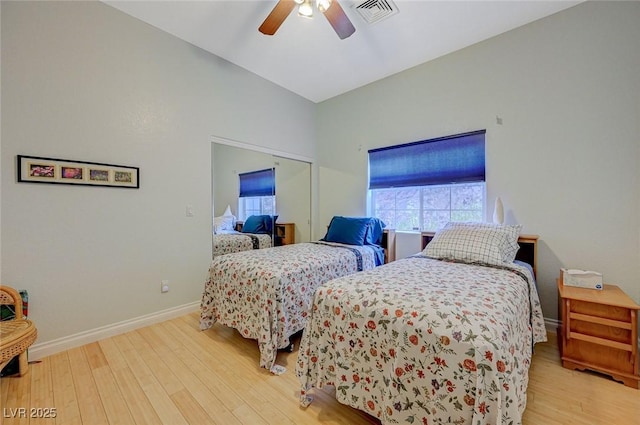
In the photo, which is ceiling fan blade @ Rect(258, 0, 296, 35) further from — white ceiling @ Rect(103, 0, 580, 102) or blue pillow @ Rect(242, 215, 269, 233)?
blue pillow @ Rect(242, 215, 269, 233)

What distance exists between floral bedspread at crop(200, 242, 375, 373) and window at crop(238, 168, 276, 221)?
109cm

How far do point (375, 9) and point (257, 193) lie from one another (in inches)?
97.0

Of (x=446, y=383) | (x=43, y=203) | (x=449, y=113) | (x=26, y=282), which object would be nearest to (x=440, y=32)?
(x=449, y=113)

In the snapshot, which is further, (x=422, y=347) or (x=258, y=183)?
(x=258, y=183)

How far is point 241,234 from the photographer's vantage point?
3.41 metres

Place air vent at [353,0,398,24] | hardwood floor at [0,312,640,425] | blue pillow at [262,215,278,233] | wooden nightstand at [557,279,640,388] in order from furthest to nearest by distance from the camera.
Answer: blue pillow at [262,215,278,233]
air vent at [353,0,398,24]
wooden nightstand at [557,279,640,388]
hardwood floor at [0,312,640,425]

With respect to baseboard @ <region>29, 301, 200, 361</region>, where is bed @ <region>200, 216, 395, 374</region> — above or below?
above

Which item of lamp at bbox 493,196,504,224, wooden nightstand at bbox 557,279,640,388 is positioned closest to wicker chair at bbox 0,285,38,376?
wooden nightstand at bbox 557,279,640,388

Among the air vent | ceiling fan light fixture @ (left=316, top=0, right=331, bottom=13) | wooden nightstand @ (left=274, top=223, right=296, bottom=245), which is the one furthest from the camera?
wooden nightstand @ (left=274, top=223, right=296, bottom=245)

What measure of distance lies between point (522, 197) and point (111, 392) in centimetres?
366

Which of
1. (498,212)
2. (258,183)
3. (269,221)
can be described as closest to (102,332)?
(269,221)

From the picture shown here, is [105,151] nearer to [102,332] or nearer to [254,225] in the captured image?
[102,332]

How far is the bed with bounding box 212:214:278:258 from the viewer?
3.13 metres

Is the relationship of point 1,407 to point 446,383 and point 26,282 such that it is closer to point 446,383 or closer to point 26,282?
point 26,282
